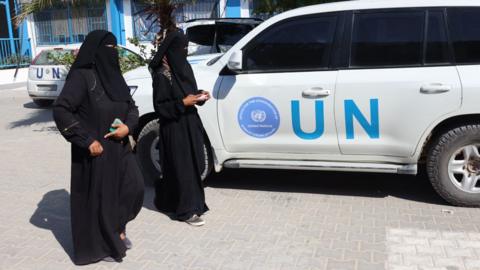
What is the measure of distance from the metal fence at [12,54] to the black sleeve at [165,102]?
1469 centimetres

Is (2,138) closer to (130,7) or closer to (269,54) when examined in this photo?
(269,54)

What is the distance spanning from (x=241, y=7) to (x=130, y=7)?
14.1ft

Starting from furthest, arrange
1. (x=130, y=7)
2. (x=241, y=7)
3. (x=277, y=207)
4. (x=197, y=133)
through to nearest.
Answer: (x=130, y=7)
(x=241, y=7)
(x=277, y=207)
(x=197, y=133)

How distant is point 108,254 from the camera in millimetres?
3977

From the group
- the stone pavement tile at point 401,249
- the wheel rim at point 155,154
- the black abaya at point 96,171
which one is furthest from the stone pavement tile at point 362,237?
the wheel rim at point 155,154

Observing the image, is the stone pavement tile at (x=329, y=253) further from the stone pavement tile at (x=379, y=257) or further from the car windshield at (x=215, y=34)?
the car windshield at (x=215, y=34)

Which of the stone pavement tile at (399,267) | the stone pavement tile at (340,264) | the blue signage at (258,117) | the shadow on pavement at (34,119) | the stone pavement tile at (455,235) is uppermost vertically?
the blue signage at (258,117)

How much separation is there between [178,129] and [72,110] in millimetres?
1177

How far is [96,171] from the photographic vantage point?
12.3 feet

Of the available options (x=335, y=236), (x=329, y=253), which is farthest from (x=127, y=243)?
(x=335, y=236)

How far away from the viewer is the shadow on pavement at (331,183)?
5.51 meters

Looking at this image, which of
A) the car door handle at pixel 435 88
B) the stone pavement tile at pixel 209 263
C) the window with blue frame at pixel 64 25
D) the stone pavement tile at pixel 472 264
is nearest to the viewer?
the stone pavement tile at pixel 472 264

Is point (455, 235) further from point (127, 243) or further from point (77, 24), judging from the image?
point (77, 24)

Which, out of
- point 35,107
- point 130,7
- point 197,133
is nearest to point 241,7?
point 130,7
